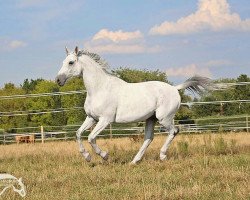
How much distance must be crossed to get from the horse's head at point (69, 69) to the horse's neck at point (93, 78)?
0.15 m

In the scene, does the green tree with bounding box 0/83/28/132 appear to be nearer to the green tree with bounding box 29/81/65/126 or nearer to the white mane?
the green tree with bounding box 29/81/65/126

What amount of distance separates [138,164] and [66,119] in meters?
40.3

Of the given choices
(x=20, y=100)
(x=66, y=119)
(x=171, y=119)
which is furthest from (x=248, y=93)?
(x=171, y=119)

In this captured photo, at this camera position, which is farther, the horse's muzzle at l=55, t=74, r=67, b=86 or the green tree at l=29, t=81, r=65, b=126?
the green tree at l=29, t=81, r=65, b=126

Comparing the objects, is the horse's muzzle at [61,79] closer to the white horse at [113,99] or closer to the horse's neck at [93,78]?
the white horse at [113,99]

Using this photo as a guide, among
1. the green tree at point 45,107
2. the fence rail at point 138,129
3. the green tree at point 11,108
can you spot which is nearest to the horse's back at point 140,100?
the fence rail at point 138,129

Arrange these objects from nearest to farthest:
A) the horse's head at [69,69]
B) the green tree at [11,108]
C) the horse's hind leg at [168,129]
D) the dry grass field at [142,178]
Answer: the dry grass field at [142,178] < the horse's head at [69,69] < the horse's hind leg at [168,129] < the green tree at [11,108]

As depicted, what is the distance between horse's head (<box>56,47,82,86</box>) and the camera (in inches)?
328

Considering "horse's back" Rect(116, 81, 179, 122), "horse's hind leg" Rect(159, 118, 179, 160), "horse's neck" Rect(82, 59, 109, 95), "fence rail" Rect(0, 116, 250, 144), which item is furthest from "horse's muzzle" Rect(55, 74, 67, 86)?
"fence rail" Rect(0, 116, 250, 144)

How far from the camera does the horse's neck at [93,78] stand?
329 inches

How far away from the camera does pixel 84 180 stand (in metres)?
6.01

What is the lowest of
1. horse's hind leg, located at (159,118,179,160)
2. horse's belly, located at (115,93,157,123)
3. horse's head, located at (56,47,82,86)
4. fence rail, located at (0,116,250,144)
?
fence rail, located at (0,116,250,144)

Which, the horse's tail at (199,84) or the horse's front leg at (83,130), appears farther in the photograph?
the horse's tail at (199,84)

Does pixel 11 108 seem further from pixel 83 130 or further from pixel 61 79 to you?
pixel 83 130
